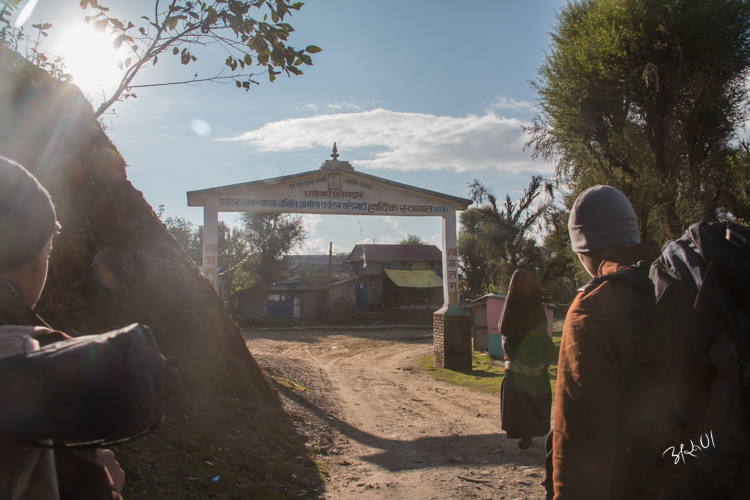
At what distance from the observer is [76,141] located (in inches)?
230

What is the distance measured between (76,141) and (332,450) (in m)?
5.04

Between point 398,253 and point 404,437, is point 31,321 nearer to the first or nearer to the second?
point 404,437

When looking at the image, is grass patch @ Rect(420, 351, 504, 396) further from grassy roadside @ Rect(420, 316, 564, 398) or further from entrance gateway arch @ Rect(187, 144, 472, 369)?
entrance gateway arch @ Rect(187, 144, 472, 369)

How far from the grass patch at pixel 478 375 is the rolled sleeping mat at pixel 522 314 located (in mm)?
4506

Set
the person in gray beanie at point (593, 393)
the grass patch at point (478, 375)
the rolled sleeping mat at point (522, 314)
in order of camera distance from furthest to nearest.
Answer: the grass patch at point (478, 375) < the rolled sleeping mat at point (522, 314) < the person in gray beanie at point (593, 393)

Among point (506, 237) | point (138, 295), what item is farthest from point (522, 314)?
point (506, 237)

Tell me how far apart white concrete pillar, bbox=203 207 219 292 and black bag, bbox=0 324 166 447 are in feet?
34.5

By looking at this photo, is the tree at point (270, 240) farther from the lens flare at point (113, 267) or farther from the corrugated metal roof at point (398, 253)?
the lens flare at point (113, 267)

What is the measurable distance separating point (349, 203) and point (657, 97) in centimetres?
1028

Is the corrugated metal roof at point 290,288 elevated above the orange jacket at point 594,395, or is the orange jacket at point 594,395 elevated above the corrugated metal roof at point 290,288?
the corrugated metal roof at point 290,288

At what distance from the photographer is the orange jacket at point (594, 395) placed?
167cm

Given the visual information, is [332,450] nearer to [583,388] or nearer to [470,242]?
[583,388]

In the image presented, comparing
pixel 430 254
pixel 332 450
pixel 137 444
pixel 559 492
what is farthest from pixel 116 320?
pixel 430 254

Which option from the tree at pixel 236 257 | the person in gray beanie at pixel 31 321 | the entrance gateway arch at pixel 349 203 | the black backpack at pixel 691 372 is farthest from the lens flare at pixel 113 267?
the tree at pixel 236 257
